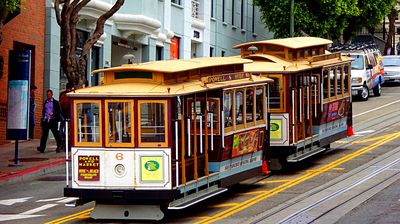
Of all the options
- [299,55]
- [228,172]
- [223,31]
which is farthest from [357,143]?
[223,31]

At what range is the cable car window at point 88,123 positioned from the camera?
15773 millimetres

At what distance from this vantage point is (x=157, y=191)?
50.6 feet

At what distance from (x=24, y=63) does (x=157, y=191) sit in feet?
31.3

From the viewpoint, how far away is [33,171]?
75.0 ft

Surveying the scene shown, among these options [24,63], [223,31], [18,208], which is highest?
[223,31]

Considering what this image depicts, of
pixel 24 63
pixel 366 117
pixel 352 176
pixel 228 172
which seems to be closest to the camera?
pixel 228 172

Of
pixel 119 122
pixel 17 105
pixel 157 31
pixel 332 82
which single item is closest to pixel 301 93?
pixel 332 82

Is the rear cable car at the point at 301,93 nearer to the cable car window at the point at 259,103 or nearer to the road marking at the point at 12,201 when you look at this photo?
the cable car window at the point at 259,103

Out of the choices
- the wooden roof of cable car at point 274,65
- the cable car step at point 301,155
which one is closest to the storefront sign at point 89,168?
the wooden roof of cable car at point 274,65

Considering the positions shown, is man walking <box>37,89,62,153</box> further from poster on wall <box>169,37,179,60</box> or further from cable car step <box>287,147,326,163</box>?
poster on wall <box>169,37,179,60</box>

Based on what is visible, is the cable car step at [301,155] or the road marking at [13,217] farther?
the cable car step at [301,155]

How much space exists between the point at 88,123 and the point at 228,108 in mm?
3097

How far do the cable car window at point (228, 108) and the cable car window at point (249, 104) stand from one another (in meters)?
0.92

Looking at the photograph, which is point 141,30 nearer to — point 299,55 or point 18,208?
point 299,55
